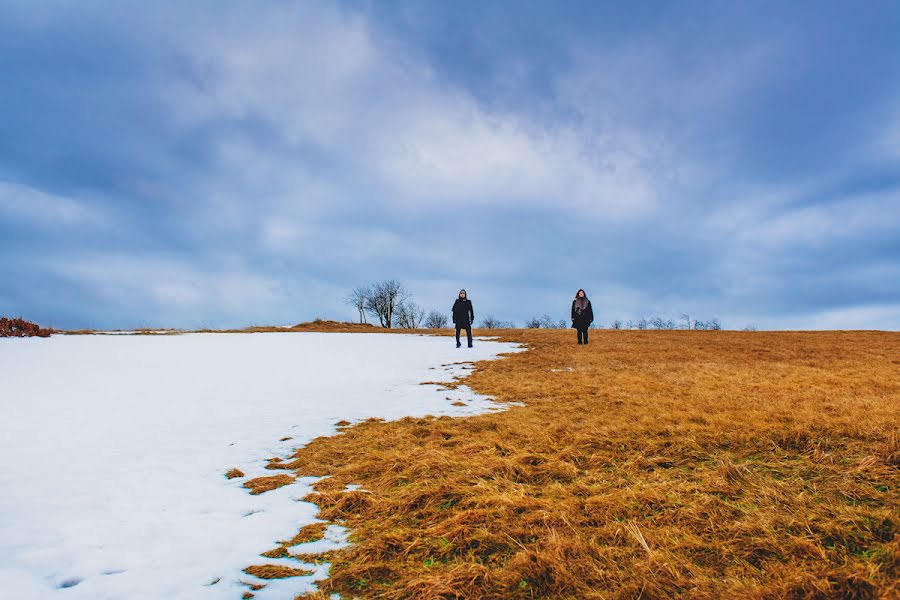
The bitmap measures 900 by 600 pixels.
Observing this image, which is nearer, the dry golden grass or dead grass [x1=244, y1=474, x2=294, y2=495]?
the dry golden grass

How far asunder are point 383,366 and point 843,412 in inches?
433

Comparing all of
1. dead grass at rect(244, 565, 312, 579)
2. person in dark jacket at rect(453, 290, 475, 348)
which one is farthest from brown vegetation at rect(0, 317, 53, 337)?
dead grass at rect(244, 565, 312, 579)

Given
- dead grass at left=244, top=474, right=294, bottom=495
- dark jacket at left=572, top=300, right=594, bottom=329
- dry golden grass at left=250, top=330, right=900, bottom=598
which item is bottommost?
dead grass at left=244, top=474, right=294, bottom=495

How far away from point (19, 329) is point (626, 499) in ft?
79.7

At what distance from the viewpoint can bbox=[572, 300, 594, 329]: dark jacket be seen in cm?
2047

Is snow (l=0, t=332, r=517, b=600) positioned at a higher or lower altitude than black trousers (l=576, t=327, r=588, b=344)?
lower

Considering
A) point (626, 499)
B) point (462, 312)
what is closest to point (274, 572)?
point (626, 499)

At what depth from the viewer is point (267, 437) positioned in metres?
6.53

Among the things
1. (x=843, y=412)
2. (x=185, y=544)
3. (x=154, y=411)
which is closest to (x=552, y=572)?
(x=185, y=544)

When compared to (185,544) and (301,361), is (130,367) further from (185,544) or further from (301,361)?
(185,544)

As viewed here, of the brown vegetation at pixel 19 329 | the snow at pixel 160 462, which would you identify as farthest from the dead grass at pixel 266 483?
the brown vegetation at pixel 19 329

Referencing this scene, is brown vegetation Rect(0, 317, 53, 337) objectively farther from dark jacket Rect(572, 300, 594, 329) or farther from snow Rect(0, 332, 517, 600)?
dark jacket Rect(572, 300, 594, 329)

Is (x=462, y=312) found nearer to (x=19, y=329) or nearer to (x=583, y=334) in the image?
(x=583, y=334)

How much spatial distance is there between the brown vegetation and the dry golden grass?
19458mm
